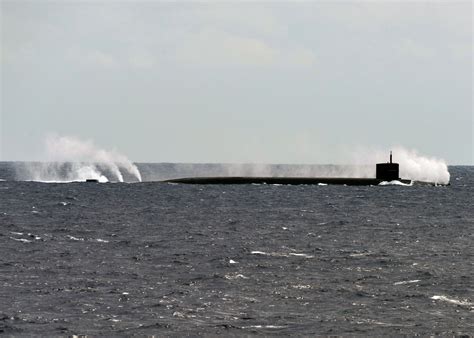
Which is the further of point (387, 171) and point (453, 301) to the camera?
point (387, 171)

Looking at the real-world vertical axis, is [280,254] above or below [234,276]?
above

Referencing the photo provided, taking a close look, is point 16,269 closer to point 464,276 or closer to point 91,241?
point 91,241

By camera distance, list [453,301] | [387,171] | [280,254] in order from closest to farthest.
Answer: [453,301] < [280,254] < [387,171]

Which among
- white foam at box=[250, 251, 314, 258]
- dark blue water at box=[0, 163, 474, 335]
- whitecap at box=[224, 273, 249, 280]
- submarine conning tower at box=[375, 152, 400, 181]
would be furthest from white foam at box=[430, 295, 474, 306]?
submarine conning tower at box=[375, 152, 400, 181]

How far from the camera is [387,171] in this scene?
178375 millimetres

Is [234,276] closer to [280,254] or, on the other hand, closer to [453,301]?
[280,254]

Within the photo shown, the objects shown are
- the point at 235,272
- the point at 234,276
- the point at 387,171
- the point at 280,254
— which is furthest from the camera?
the point at 387,171

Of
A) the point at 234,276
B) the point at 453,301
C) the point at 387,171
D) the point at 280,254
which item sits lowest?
the point at 453,301

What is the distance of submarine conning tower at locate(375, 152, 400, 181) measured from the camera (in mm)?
174500

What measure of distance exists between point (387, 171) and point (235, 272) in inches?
4973

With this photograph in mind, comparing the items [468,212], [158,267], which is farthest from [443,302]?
[468,212]

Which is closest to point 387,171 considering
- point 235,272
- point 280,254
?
point 280,254

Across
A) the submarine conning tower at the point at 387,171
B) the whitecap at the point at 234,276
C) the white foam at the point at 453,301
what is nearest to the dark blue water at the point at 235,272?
the white foam at the point at 453,301

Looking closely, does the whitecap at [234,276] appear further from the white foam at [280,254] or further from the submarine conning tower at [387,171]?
the submarine conning tower at [387,171]
